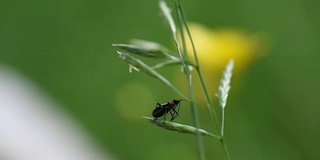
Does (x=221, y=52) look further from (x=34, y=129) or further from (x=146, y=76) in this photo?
(x=146, y=76)

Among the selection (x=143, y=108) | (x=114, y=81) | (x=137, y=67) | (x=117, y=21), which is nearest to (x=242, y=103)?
(x=143, y=108)

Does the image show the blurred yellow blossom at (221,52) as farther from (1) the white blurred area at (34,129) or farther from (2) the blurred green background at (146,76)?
(1) the white blurred area at (34,129)

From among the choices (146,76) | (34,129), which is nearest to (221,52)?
(34,129)

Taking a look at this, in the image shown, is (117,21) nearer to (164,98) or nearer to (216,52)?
(164,98)

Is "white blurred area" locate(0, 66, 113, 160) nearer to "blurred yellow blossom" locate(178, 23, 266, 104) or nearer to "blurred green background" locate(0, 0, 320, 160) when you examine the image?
"blurred green background" locate(0, 0, 320, 160)

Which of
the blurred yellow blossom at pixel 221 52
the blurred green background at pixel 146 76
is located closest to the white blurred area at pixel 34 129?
the blurred green background at pixel 146 76

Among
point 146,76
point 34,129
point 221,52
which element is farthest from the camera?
point 146,76
